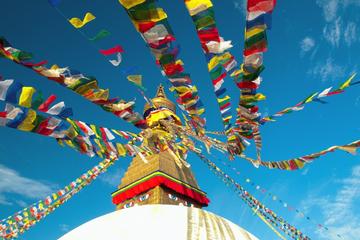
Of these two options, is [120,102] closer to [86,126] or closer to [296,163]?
[86,126]

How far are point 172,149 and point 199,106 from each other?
2696mm

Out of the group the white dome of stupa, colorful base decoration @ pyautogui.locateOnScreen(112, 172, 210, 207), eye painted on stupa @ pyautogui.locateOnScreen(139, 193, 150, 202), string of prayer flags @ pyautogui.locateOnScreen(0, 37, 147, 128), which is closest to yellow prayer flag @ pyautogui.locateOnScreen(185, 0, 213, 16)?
string of prayer flags @ pyautogui.locateOnScreen(0, 37, 147, 128)

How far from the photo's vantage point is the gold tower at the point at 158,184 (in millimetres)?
11836

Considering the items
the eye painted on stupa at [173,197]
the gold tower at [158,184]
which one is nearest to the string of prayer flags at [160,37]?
the gold tower at [158,184]

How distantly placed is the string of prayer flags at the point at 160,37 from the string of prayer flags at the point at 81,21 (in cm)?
58

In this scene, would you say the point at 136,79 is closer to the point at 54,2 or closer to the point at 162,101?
the point at 54,2

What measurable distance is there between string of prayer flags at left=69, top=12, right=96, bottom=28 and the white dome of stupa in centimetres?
364

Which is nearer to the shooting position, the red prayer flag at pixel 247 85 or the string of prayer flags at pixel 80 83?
the string of prayer flags at pixel 80 83

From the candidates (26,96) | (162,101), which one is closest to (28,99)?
(26,96)

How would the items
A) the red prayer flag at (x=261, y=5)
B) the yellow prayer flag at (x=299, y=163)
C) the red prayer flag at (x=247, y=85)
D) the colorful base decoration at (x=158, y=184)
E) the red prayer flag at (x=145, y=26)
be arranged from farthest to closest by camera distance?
1. the colorful base decoration at (x=158, y=184)
2. the yellow prayer flag at (x=299, y=163)
3. the red prayer flag at (x=247, y=85)
4. the red prayer flag at (x=145, y=26)
5. the red prayer flag at (x=261, y=5)

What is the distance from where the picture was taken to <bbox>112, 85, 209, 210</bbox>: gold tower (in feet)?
38.8

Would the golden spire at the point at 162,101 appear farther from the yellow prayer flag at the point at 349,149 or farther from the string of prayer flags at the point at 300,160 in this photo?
the yellow prayer flag at the point at 349,149

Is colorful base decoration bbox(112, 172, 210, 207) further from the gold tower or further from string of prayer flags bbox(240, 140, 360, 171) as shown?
string of prayer flags bbox(240, 140, 360, 171)

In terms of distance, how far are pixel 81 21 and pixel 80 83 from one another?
1.07 m
